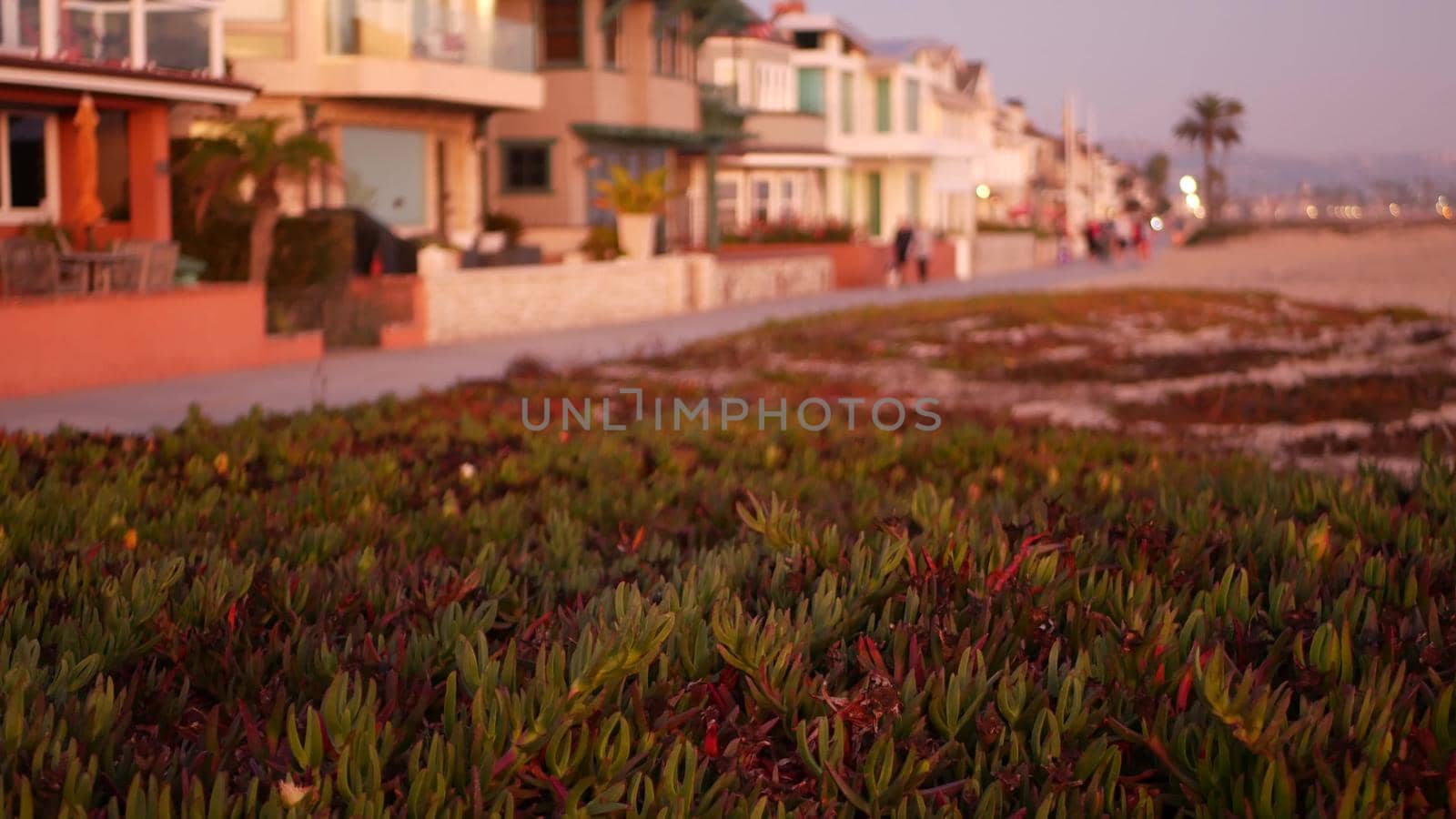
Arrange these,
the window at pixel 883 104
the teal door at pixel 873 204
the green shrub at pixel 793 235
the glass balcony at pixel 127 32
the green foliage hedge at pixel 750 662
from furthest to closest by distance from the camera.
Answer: the window at pixel 883 104 → the teal door at pixel 873 204 → the green shrub at pixel 793 235 → the glass balcony at pixel 127 32 → the green foliage hedge at pixel 750 662

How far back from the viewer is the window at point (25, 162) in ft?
76.3

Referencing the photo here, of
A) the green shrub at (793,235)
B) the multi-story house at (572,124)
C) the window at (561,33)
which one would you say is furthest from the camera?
the green shrub at (793,235)

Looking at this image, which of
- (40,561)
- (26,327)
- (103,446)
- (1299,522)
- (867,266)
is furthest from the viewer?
(867,266)

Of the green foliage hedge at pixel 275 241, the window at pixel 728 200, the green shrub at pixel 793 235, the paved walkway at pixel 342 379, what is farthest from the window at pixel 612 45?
the window at pixel 728 200

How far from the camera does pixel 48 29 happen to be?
69.3 feet

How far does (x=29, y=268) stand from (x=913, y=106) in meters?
51.4

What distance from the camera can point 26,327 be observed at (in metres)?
17.2

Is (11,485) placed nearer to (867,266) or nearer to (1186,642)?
(1186,642)

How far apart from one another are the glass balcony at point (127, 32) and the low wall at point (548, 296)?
14.0ft

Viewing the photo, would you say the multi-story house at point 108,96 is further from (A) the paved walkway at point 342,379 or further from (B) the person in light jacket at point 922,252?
(B) the person in light jacket at point 922,252

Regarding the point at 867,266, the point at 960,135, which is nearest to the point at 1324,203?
the point at 960,135

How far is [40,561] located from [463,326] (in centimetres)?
2073

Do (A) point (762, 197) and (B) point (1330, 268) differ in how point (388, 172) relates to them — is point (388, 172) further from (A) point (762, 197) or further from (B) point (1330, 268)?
(B) point (1330, 268)

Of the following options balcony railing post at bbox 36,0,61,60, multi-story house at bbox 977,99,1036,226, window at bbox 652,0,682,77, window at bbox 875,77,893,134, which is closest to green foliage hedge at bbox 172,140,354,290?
balcony railing post at bbox 36,0,61,60
